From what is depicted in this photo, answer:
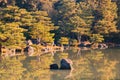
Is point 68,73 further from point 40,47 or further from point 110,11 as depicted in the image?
point 110,11

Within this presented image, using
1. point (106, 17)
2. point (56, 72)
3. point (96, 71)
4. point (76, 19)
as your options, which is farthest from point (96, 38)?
point (56, 72)

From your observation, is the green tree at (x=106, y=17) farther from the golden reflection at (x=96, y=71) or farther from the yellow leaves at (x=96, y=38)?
the golden reflection at (x=96, y=71)

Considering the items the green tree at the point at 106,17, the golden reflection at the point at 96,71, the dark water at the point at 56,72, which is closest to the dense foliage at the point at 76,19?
the green tree at the point at 106,17

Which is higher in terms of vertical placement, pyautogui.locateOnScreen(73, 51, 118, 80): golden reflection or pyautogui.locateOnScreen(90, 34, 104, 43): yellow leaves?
pyautogui.locateOnScreen(73, 51, 118, 80): golden reflection

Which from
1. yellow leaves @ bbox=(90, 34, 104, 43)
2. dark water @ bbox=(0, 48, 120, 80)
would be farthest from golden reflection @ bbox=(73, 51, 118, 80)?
yellow leaves @ bbox=(90, 34, 104, 43)

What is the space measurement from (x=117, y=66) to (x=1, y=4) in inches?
875

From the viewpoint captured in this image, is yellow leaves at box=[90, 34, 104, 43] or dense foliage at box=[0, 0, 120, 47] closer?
dense foliage at box=[0, 0, 120, 47]

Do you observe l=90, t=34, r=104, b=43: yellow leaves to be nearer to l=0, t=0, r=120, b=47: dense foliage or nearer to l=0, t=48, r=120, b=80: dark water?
l=0, t=0, r=120, b=47: dense foliage

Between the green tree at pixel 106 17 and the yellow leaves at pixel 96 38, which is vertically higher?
the green tree at pixel 106 17

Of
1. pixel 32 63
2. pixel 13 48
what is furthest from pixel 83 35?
pixel 32 63

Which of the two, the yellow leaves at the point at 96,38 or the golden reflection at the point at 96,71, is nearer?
the golden reflection at the point at 96,71

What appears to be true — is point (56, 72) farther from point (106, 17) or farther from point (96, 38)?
point (106, 17)

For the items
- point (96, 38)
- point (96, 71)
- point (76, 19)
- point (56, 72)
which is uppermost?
point (76, 19)

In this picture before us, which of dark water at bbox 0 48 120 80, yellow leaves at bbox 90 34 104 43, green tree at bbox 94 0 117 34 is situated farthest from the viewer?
green tree at bbox 94 0 117 34
